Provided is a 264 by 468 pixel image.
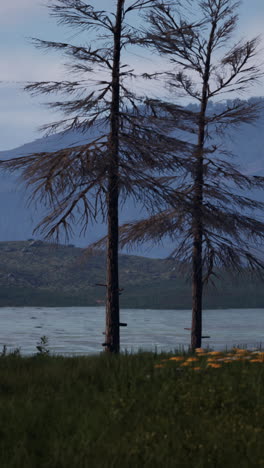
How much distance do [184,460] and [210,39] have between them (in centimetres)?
1666

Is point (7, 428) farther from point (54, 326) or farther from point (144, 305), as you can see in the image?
point (144, 305)

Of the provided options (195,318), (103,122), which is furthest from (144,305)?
(103,122)

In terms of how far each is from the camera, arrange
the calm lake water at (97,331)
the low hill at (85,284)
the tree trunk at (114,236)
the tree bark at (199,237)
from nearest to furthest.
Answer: the tree trunk at (114,236) → the tree bark at (199,237) → the calm lake water at (97,331) → the low hill at (85,284)

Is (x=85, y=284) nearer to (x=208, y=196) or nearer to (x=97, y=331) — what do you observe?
(x=97, y=331)

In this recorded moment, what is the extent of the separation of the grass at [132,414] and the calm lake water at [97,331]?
1537cm

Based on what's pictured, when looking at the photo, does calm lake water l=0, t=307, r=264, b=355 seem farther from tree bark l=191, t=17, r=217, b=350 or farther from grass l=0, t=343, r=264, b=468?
grass l=0, t=343, r=264, b=468

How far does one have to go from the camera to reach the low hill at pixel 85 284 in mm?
76438

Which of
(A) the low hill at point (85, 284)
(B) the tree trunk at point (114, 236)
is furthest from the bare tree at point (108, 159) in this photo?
(A) the low hill at point (85, 284)

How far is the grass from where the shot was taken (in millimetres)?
5922

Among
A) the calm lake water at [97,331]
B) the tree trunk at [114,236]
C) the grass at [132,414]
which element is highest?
the tree trunk at [114,236]

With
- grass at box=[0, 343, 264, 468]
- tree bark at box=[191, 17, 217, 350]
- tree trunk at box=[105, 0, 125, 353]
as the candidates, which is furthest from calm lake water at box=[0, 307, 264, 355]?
grass at box=[0, 343, 264, 468]

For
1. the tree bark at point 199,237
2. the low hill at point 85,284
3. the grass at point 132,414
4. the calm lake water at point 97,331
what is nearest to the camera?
the grass at point 132,414

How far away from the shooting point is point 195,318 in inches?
792

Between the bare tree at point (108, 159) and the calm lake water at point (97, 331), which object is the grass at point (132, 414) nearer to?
the bare tree at point (108, 159)
